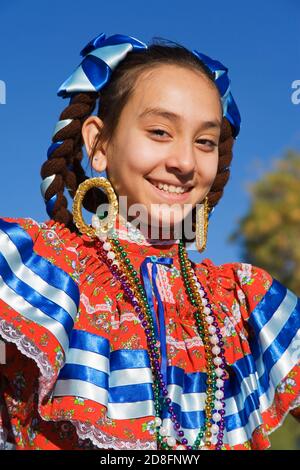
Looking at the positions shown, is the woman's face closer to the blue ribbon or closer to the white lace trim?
the blue ribbon

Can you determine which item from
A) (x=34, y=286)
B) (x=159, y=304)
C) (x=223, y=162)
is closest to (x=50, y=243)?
(x=34, y=286)

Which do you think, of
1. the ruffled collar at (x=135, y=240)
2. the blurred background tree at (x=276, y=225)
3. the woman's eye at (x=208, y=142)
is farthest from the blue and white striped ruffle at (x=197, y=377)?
the blurred background tree at (x=276, y=225)

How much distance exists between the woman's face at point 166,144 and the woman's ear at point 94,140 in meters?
0.01

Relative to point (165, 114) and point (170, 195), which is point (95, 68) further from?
point (170, 195)

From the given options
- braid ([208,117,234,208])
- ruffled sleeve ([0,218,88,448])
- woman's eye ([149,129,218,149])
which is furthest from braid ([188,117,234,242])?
ruffled sleeve ([0,218,88,448])

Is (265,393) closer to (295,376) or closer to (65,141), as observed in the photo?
(295,376)

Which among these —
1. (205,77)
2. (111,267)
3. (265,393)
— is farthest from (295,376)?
(205,77)

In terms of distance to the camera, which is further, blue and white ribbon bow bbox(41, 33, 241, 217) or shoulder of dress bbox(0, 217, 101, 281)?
blue and white ribbon bow bbox(41, 33, 241, 217)

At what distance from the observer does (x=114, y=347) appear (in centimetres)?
204

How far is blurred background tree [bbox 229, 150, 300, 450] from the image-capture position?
16422 mm

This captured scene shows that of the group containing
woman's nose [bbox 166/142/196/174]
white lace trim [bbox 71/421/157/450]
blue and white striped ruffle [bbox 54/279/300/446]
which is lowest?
white lace trim [bbox 71/421/157/450]

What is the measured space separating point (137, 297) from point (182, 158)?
0.44 meters

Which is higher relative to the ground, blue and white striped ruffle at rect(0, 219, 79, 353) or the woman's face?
the woman's face

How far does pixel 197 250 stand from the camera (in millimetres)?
2475
